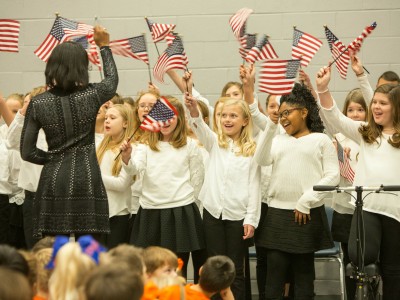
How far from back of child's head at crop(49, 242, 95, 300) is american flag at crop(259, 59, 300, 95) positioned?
10.1 feet

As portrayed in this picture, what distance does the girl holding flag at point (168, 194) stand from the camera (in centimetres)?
588

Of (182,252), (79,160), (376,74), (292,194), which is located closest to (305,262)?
(292,194)

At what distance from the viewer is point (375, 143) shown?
5.28 meters

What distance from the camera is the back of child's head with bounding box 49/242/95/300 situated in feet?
9.82

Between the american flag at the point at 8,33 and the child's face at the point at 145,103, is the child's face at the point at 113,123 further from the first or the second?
the american flag at the point at 8,33

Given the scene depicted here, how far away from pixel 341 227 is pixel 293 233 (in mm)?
718

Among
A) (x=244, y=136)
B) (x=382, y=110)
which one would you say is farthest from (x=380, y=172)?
(x=244, y=136)

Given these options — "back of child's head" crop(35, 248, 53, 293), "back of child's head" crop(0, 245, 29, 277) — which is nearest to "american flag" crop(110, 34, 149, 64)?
"back of child's head" crop(35, 248, 53, 293)

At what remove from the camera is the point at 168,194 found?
5871mm

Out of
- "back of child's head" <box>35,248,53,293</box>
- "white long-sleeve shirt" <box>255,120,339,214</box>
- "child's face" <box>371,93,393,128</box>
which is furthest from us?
"white long-sleeve shirt" <box>255,120,339,214</box>

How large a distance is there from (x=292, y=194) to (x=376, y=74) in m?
2.30

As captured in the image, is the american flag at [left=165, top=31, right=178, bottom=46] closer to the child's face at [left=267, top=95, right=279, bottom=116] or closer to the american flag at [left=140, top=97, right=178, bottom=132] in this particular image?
the child's face at [left=267, top=95, right=279, bottom=116]

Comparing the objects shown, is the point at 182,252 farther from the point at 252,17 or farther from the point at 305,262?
the point at 252,17

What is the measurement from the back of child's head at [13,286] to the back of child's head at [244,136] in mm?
3210
